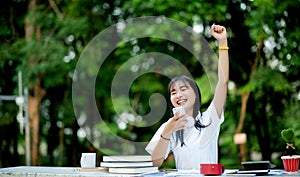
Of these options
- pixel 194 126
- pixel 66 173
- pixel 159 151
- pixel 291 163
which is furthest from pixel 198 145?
pixel 66 173

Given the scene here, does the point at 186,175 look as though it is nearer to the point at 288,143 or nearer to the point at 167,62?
the point at 288,143

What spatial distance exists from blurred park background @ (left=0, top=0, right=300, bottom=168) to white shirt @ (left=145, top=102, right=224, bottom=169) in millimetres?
4108

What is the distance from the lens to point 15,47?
865cm

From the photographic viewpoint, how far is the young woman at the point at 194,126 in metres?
2.83

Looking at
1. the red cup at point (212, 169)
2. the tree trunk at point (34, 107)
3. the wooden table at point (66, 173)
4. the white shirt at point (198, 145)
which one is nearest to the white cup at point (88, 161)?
the wooden table at point (66, 173)

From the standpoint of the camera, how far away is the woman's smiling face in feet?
9.27

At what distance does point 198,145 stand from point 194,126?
11 centimetres

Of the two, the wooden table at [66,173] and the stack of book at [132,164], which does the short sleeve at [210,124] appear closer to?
the wooden table at [66,173]

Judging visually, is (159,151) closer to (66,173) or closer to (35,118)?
(66,173)

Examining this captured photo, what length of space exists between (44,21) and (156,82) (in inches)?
84.1

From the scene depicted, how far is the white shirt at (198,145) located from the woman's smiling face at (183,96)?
13cm

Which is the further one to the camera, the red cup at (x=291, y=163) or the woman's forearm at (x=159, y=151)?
the woman's forearm at (x=159, y=151)

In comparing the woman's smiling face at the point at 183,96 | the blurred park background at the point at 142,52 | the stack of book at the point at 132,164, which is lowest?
the stack of book at the point at 132,164

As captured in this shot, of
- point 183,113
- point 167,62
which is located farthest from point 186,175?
point 167,62
